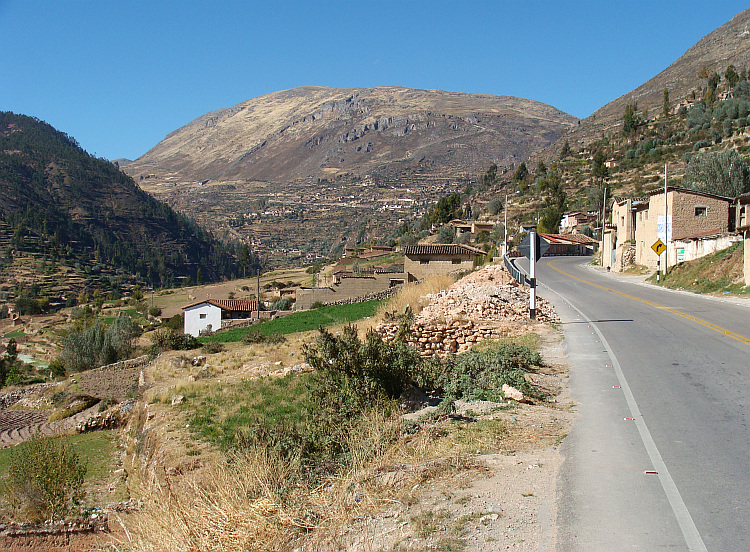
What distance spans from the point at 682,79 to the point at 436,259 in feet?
344

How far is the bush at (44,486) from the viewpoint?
11.5m

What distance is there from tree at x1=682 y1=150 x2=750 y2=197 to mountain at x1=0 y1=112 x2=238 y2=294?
4518 inches

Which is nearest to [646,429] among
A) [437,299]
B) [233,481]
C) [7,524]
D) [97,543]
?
[233,481]

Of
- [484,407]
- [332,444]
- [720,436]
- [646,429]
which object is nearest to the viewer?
[720,436]

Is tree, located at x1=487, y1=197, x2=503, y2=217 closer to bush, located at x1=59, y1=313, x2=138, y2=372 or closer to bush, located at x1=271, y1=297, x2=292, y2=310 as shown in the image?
bush, located at x1=271, y1=297, x2=292, y2=310

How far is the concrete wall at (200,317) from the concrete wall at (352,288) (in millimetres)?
8508

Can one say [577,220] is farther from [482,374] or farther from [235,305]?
[482,374]

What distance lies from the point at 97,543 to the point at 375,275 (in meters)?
42.1

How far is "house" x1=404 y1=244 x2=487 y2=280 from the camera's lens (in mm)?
50406

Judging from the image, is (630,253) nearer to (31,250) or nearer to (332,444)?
(332,444)

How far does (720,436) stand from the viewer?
6.76 meters

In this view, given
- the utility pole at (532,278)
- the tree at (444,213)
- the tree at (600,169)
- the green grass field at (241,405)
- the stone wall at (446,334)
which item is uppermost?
the tree at (600,169)

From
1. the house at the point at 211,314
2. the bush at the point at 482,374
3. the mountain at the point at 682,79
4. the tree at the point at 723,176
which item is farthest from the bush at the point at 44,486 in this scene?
the mountain at the point at 682,79

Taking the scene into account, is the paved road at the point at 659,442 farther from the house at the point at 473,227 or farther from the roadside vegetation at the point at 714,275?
the house at the point at 473,227
